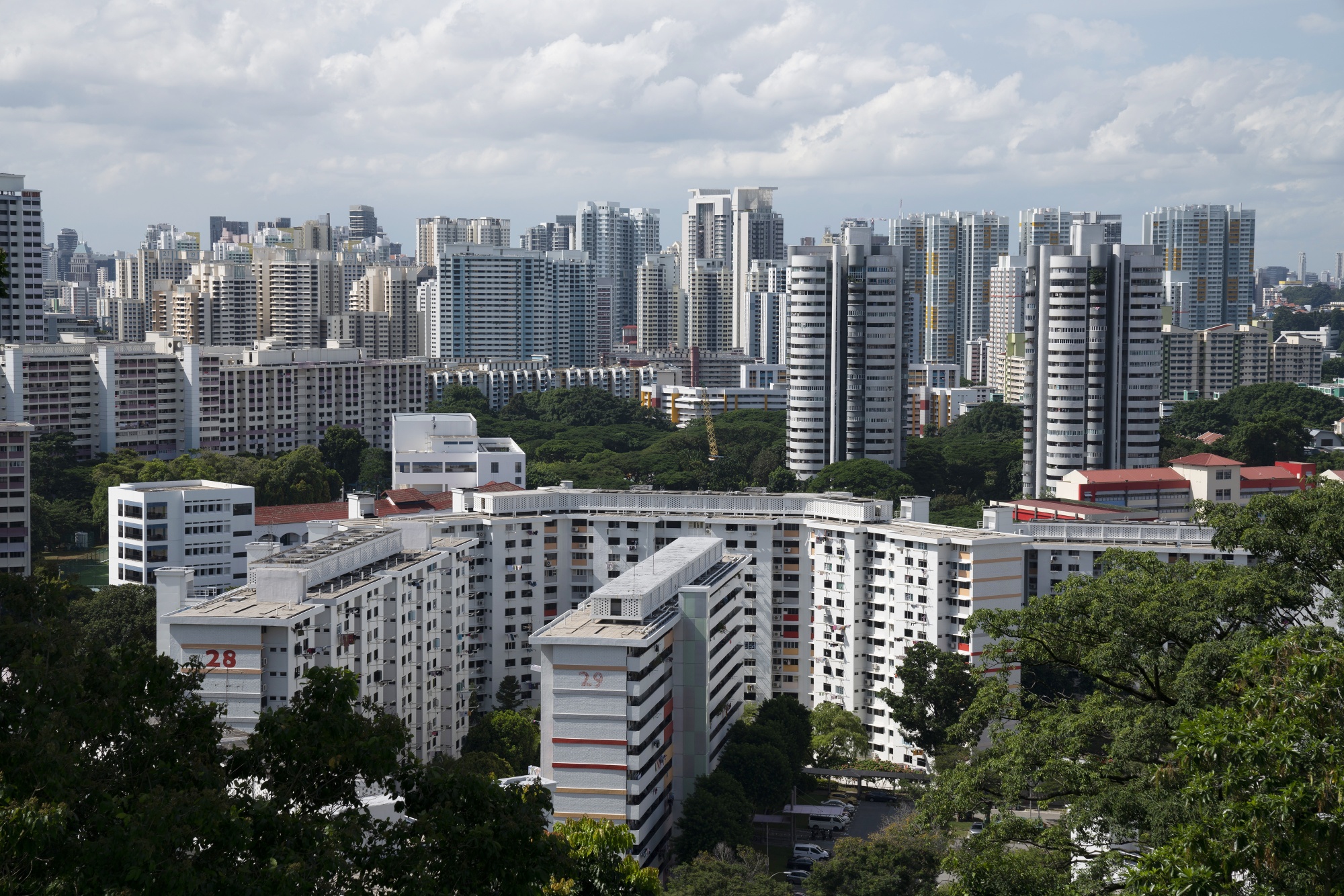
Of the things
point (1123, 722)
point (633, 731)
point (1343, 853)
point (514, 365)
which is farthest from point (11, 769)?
point (514, 365)

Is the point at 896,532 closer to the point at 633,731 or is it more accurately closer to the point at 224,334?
the point at 633,731

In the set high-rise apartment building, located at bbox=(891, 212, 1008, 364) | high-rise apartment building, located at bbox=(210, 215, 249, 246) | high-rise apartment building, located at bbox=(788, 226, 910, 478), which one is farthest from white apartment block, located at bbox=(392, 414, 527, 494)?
high-rise apartment building, located at bbox=(210, 215, 249, 246)

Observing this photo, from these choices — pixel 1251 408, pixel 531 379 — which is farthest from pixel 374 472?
pixel 1251 408

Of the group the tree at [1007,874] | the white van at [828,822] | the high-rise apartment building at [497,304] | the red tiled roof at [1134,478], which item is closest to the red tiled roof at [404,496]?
the white van at [828,822]

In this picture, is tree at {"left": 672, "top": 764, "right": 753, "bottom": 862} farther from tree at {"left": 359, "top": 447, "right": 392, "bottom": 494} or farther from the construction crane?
the construction crane

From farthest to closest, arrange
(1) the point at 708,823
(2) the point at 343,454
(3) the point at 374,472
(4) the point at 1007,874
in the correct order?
(2) the point at 343,454, (3) the point at 374,472, (1) the point at 708,823, (4) the point at 1007,874

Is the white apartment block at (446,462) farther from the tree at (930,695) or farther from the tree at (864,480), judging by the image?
the tree at (930,695)

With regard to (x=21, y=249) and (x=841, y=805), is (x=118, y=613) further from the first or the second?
(x=21, y=249)
